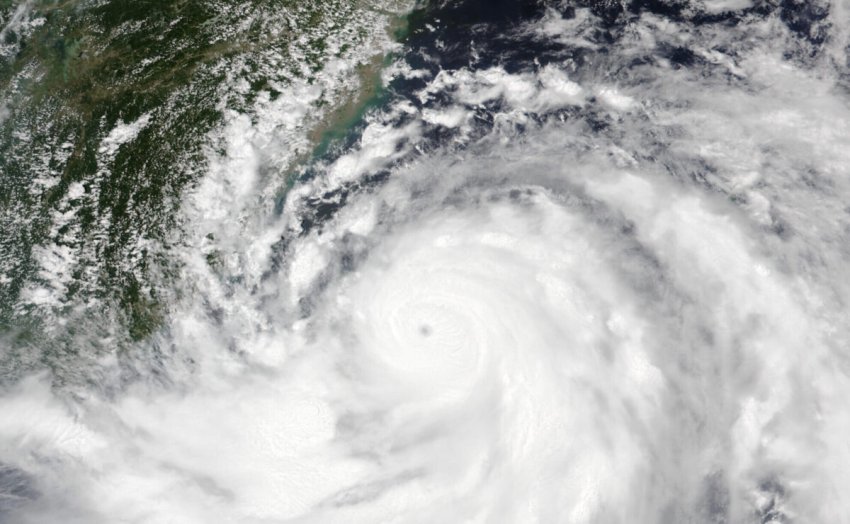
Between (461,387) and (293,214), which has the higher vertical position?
(293,214)

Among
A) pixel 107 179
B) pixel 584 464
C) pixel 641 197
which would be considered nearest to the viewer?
pixel 584 464

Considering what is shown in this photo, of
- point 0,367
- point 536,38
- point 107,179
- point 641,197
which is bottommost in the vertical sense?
point 0,367

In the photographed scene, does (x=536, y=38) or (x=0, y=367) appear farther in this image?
(x=536, y=38)

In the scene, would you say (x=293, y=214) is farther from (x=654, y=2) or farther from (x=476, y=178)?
(x=654, y=2)

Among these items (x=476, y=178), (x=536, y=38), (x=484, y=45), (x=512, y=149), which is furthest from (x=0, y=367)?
(x=536, y=38)

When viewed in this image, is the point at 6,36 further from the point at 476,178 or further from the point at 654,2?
the point at 654,2

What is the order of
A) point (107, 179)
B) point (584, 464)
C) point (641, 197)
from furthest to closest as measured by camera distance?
point (107, 179)
point (641, 197)
point (584, 464)

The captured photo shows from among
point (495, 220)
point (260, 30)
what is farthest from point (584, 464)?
point (260, 30)
